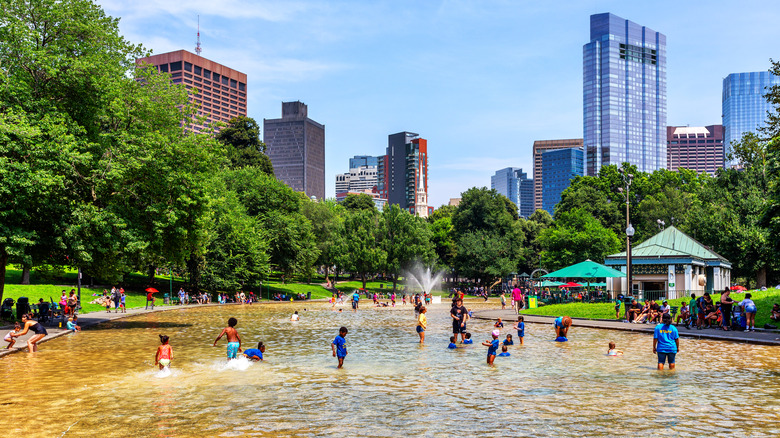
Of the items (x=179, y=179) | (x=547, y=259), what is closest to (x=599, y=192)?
(x=547, y=259)

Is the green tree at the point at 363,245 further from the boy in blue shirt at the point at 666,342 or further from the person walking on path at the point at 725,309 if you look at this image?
the boy in blue shirt at the point at 666,342

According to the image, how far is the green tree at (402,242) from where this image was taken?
85500 mm

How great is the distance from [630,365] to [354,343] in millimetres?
10732

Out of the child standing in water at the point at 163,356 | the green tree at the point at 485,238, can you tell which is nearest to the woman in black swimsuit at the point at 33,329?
the child standing in water at the point at 163,356

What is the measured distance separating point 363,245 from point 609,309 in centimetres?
5274

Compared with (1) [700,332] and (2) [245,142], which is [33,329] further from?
(2) [245,142]

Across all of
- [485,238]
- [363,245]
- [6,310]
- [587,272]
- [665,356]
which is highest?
[485,238]

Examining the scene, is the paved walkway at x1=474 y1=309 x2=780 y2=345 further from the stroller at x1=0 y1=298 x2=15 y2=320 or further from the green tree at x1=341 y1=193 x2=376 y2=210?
the green tree at x1=341 y1=193 x2=376 y2=210

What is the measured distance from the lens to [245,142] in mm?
106438

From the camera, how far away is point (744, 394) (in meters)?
13.0

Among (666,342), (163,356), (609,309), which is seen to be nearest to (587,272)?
(609,309)

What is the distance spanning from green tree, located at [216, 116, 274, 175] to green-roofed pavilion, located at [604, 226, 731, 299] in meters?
66.8

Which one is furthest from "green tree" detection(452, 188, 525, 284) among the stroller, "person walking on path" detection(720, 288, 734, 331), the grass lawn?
the stroller

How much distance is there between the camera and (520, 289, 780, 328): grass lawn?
30548 millimetres
